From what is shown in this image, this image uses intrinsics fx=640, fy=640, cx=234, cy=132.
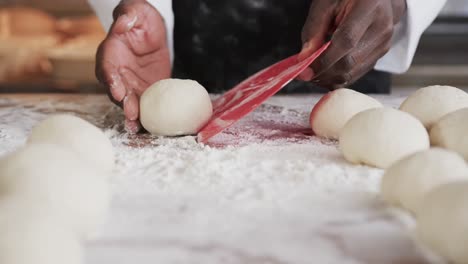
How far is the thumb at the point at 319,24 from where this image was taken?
144cm

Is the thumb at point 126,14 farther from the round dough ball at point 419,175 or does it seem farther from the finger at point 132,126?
the round dough ball at point 419,175

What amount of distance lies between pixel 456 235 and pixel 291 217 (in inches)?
9.5

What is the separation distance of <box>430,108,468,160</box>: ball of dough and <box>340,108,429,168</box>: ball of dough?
0.06 m

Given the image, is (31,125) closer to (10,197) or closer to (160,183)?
(160,183)

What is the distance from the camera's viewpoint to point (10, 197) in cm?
74

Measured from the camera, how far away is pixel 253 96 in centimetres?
133

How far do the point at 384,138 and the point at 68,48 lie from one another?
6.55 ft

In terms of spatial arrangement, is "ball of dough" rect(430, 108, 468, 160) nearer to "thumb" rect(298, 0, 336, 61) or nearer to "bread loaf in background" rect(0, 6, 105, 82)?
"thumb" rect(298, 0, 336, 61)

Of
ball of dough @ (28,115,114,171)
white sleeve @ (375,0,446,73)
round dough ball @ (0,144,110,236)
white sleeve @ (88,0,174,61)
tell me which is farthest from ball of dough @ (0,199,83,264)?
white sleeve @ (375,0,446,73)

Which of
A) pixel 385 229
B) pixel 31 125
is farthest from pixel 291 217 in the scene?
pixel 31 125

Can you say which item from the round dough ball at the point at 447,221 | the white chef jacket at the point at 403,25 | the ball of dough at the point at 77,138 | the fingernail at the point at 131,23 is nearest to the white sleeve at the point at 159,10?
the white chef jacket at the point at 403,25

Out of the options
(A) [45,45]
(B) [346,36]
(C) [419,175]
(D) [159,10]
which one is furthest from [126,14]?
(A) [45,45]

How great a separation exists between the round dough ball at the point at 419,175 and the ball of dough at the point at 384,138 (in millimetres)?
153

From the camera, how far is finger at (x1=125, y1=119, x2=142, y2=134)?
1.40 metres
